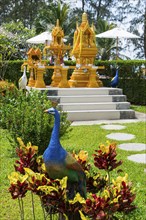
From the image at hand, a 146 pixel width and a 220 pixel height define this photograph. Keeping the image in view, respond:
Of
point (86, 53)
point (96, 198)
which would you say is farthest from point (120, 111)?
point (96, 198)

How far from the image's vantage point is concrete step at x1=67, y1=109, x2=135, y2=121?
31.1 feet

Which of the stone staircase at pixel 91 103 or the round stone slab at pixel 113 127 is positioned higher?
the stone staircase at pixel 91 103

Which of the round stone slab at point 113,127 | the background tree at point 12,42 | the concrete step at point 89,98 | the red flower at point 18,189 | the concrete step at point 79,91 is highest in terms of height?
the background tree at point 12,42

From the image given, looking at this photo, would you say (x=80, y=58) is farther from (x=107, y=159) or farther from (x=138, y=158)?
(x=107, y=159)

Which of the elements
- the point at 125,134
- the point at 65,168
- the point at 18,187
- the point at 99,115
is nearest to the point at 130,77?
the point at 99,115

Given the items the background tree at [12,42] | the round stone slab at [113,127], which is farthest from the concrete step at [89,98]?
the background tree at [12,42]

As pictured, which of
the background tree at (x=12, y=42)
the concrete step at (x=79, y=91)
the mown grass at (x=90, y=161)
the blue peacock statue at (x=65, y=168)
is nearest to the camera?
the blue peacock statue at (x=65, y=168)

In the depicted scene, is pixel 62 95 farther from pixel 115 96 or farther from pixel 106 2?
pixel 106 2

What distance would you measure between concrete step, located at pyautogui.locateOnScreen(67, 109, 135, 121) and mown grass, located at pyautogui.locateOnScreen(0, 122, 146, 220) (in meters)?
1.03

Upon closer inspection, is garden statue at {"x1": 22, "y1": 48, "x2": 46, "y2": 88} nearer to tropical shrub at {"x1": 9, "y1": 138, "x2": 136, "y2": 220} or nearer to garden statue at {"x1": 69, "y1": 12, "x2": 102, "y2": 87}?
garden statue at {"x1": 69, "y1": 12, "x2": 102, "y2": 87}

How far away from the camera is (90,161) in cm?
528

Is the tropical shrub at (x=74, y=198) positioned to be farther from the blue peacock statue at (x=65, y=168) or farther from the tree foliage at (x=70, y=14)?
the tree foliage at (x=70, y=14)

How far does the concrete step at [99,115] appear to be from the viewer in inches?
373

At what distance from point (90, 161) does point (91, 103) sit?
4.83 m
